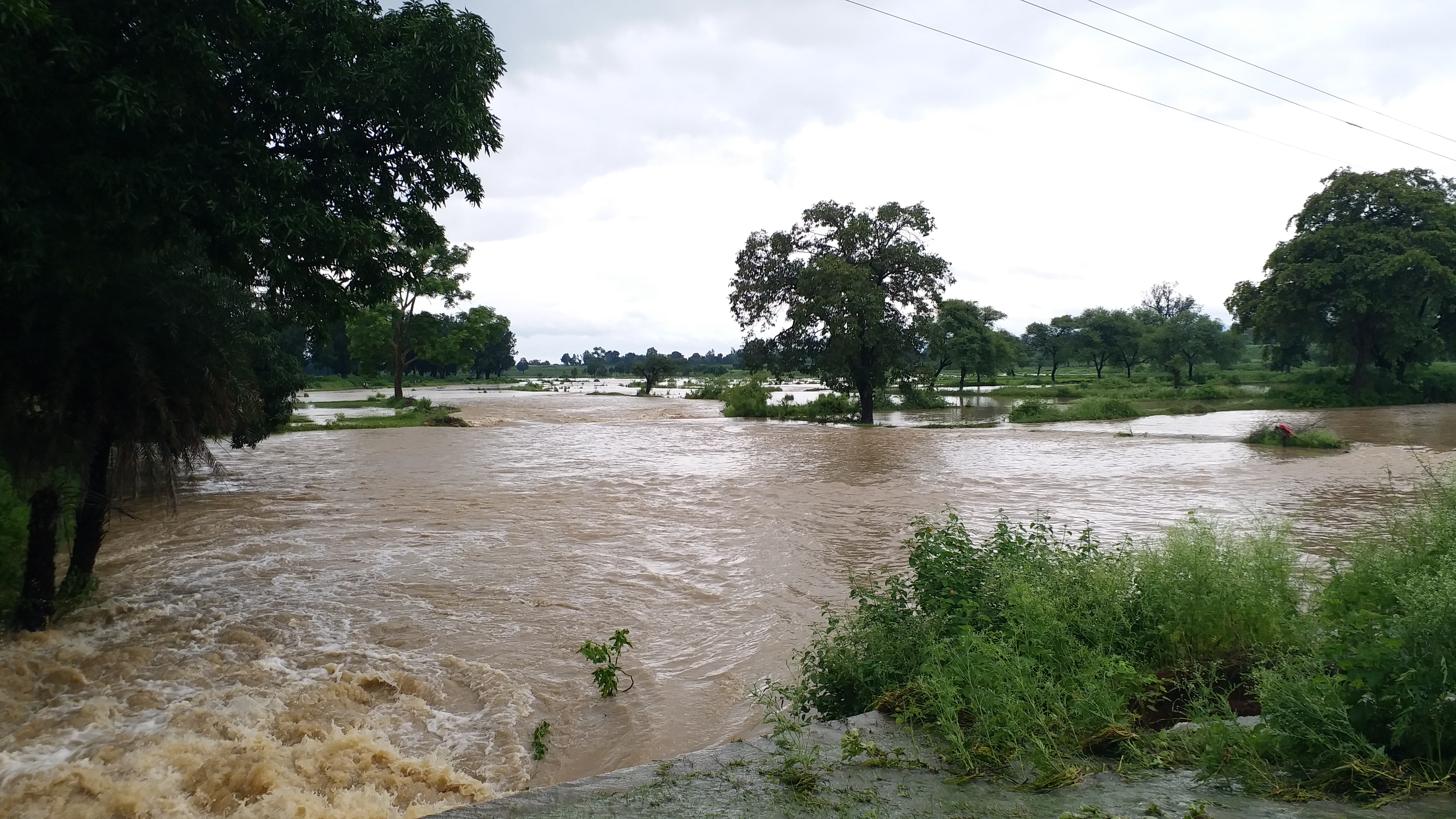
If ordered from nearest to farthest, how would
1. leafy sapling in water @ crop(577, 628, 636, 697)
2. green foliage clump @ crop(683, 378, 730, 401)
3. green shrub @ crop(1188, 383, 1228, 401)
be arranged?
leafy sapling in water @ crop(577, 628, 636, 697) < green shrub @ crop(1188, 383, 1228, 401) < green foliage clump @ crop(683, 378, 730, 401)

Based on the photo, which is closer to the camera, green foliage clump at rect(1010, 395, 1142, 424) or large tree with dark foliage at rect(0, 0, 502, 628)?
large tree with dark foliage at rect(0, 0, 502, 628)

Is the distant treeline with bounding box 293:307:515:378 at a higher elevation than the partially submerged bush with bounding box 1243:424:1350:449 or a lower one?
higher

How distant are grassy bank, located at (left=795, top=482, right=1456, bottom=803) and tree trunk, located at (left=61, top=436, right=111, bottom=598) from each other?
21.6ft

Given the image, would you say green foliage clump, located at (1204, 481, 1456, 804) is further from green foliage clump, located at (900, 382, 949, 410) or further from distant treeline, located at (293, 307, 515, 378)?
green foliage clump, located at (900, 382, 949, 410)

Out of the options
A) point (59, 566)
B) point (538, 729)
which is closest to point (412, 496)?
point (59, 566)

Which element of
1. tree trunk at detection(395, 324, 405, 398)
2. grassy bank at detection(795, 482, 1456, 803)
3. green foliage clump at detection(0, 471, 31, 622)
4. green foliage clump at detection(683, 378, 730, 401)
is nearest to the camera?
grassy bank at detection(795, 482, 1456, 803)

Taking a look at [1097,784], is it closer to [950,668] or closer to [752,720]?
[950,668]

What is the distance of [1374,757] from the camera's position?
3188mm

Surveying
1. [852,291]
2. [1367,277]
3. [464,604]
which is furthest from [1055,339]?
[464,604]

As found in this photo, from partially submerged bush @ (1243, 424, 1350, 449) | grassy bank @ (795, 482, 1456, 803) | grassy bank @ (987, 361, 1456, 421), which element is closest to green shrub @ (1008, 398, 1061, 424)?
grassy bank @ (987, 361, 1456, 421)

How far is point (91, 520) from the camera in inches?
300

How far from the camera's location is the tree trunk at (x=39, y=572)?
7.11m

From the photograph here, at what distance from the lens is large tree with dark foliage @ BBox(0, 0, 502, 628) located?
5.49 metres

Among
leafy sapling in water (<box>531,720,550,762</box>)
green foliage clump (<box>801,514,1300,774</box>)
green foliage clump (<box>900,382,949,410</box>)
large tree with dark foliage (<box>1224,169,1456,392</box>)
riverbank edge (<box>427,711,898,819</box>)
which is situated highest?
large tree with dark foliage (<box>1224,169,1456,392</box>)
